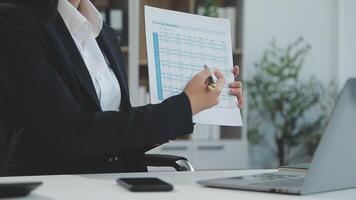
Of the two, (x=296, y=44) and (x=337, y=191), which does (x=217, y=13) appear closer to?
(x=296, y=44)

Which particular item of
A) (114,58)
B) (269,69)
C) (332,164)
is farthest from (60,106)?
(269,69)

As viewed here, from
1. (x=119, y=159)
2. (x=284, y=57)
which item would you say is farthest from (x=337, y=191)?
(x=284, y=57)

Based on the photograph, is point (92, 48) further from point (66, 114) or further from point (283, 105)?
point (283, 105)

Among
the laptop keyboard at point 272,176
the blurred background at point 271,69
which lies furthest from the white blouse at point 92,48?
the blurred background at point 271,69

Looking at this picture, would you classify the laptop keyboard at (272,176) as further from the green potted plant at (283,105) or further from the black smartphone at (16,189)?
the green potted plant at (283,105)

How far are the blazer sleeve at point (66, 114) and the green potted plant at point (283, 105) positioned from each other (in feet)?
9.20

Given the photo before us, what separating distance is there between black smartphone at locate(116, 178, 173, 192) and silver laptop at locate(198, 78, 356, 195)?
0.35 feet

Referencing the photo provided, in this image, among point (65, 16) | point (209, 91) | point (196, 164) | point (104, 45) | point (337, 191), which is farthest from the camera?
point (196, 164)

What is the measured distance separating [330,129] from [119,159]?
30.1 inches

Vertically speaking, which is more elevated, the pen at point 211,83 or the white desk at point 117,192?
the pen at point 211,83

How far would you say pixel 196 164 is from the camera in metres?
4.01

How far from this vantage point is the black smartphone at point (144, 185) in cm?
115

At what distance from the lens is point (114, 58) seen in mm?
1927

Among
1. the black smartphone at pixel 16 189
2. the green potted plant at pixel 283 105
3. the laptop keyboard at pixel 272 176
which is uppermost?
the black smartphone at pixel 16 189
